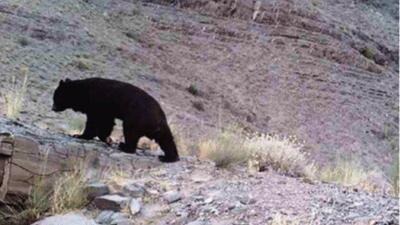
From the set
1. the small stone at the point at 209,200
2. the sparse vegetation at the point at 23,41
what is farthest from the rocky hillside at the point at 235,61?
the small stone at the point at 209,200

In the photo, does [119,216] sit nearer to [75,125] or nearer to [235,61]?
[75,125]

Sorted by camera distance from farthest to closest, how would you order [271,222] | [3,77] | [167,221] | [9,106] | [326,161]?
1. [326,161]
2. [3,77]
3. [9,106]
4. [167,221]
5. [271,222]

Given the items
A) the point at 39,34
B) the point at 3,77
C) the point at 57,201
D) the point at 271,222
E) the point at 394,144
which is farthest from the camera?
the point at 394,144

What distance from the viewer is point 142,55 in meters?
23.5

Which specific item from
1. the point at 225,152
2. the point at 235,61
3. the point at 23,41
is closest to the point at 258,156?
the point at 225,152

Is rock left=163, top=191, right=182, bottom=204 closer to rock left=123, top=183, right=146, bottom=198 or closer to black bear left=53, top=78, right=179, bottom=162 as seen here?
rock left=123, top=183, right=146, bottom=198

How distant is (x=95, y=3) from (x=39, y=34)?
5.01 m

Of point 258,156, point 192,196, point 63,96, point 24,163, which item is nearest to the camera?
point 192,196

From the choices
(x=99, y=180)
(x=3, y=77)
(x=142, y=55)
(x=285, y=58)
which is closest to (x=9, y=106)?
(x=99, y=180)

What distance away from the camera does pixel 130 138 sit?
33.7 ft

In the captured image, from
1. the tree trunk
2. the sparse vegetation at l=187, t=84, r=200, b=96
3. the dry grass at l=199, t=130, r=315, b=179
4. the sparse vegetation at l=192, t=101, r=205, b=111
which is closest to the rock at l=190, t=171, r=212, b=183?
the dry grass at l=199, t=130, r=315, b=179

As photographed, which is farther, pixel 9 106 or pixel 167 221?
pixel 9 106

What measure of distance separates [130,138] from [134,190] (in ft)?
4.69

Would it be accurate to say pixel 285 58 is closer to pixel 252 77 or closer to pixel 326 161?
pixel 252 77
